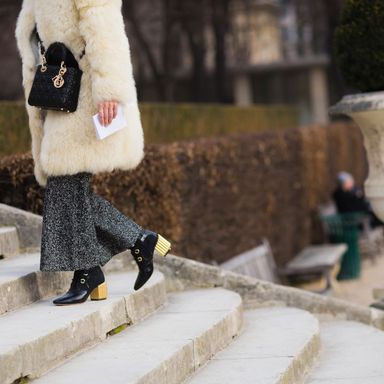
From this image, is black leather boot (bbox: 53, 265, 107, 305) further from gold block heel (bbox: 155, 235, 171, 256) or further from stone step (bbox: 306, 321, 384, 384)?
stone step (bbox: 306, 321, 384, 384)

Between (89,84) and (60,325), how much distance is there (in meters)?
1.42

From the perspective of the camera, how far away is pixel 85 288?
6480 mm

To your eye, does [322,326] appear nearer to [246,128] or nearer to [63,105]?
[63,105]

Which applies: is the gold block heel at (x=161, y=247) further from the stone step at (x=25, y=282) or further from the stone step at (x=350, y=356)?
the stone step at (x=350, y=356)

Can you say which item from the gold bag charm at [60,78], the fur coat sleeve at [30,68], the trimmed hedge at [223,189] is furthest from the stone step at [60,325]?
the trimmed hedge at [223,189]

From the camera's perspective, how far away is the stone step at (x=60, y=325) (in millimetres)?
5259

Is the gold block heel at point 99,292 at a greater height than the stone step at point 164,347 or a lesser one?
greater

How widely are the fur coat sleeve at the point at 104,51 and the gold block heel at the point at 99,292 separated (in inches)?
39.2

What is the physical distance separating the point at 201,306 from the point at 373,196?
7.38 ft

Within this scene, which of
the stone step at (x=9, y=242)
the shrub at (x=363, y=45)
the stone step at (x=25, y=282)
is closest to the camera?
the stone step at (x=25, y=282)

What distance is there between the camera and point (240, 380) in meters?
5.85

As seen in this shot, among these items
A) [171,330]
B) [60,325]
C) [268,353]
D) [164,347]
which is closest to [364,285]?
[268,353]

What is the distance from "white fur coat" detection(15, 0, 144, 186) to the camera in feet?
21.1

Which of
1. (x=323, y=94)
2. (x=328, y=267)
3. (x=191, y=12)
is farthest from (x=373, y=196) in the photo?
(x=323, y=94)
